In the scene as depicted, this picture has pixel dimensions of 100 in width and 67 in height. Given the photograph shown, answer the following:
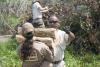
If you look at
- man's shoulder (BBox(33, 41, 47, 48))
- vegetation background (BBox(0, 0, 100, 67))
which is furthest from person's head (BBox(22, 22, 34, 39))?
vegetation background (BBox(0, 0, 100, 67))

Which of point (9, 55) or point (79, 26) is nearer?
point (9, 55)

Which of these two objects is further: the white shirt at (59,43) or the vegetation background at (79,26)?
the vegetation background at (79,26)

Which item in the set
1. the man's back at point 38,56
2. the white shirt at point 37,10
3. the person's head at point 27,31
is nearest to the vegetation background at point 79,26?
the white shirt at point 37,10

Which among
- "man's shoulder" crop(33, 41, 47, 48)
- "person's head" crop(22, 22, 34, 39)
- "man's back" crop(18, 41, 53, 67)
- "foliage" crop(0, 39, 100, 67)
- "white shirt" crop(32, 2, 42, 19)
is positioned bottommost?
"foliage" crop(0, 39, 100, 67)

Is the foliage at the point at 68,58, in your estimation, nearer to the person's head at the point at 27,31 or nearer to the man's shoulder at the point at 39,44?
the man's shoulder at the point at 39,44

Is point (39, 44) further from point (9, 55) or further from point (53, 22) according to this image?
point (9, 55)

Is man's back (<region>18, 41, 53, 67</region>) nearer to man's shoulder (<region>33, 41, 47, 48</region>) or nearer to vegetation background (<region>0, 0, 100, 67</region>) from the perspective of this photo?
man's shoulder (<region>33, 41, 47, 48</region>)

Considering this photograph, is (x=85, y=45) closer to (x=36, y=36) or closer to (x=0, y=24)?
(x=0, y=24)

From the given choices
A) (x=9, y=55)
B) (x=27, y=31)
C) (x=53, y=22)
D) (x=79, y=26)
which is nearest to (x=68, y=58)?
(x=79, y=26)

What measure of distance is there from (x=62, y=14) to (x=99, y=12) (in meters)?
1.04

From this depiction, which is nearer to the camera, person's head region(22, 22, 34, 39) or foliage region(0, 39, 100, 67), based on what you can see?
person's head region(22, 22, 34, 39)

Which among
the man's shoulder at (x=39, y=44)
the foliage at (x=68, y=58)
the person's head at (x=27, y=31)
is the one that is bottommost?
the foliage at (x=68, y=58)

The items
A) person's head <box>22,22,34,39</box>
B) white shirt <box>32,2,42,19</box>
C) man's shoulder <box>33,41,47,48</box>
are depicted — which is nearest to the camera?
person's head <box>22,22,34,39</box>

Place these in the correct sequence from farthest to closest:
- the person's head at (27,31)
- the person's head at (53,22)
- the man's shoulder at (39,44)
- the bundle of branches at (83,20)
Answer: the bundle of branches at (83,20)
the person's head at (53,22)
the man's shoulder at (39,44)
the person's head at (27,31)
